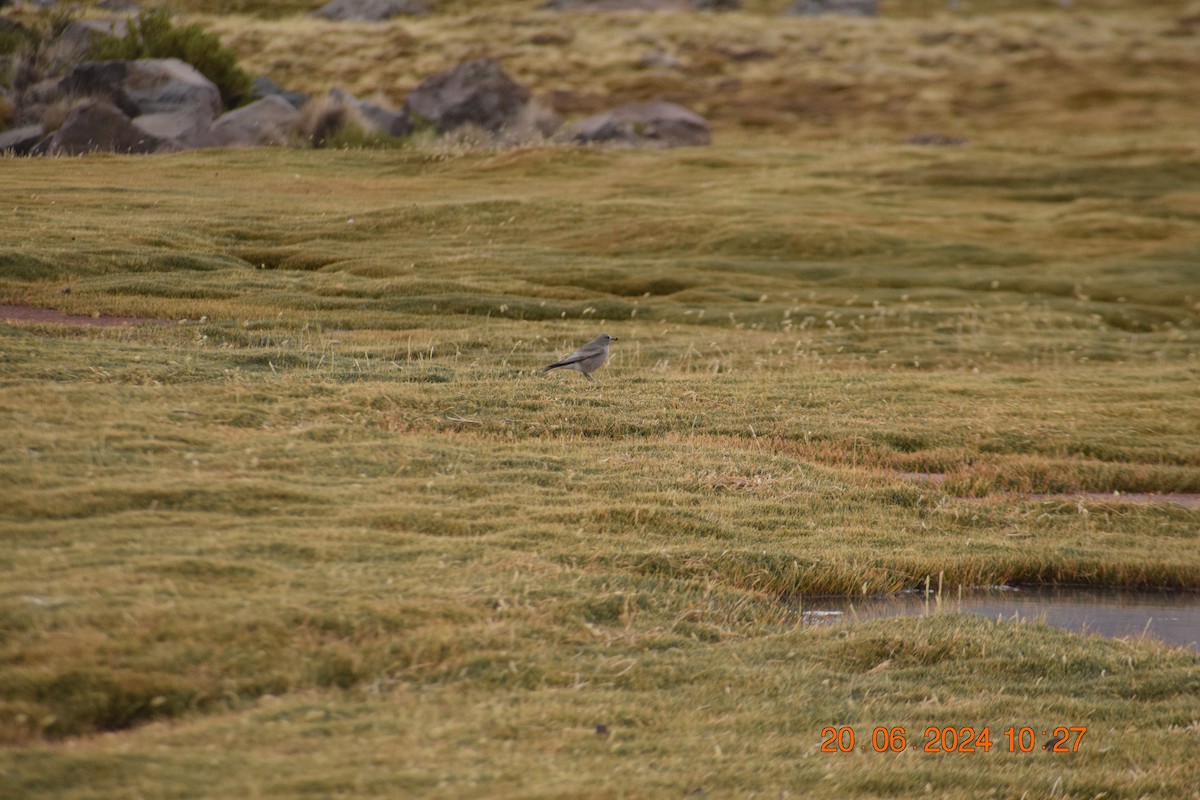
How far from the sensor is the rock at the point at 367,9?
326 ft

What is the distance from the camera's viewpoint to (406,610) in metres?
9.57

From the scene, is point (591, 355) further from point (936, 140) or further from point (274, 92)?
point (936, 140)

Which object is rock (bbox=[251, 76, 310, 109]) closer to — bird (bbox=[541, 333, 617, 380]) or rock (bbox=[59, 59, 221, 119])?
rock (bbox=[59, 59, 221, 119])

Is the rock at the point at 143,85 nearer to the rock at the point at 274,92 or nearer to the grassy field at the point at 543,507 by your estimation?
the rock at the point at 274,92

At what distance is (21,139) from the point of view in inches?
1535

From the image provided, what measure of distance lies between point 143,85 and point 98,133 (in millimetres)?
4371

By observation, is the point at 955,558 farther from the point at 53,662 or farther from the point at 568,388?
the point at 53,662

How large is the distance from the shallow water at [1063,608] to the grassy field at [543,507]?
0.78 feet

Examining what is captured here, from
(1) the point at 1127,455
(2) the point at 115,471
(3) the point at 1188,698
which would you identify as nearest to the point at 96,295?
(2) the point at 115,471

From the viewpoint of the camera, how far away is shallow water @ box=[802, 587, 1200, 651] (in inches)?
490

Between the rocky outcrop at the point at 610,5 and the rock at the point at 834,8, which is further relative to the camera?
the rock at the point at 834,8

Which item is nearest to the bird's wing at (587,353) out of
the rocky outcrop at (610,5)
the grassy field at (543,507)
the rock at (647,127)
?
the grassy field at (543,507)

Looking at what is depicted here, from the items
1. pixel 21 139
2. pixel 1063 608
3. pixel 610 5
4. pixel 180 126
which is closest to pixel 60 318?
pixel 1063 608

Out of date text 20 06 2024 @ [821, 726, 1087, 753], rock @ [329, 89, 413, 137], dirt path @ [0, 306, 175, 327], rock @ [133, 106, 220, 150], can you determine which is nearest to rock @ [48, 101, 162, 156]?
rock @ [133, 106, 220, 150]
